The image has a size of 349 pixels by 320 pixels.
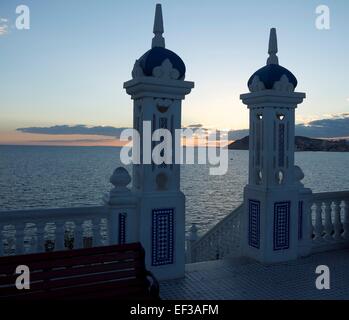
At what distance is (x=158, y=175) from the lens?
5.79 meters

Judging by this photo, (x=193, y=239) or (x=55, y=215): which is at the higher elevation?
(x=55, y=215)

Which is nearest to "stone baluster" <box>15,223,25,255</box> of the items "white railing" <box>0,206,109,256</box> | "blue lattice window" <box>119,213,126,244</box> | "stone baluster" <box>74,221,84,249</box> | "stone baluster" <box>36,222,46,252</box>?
"white railing" <box>0,206,109,256</box>

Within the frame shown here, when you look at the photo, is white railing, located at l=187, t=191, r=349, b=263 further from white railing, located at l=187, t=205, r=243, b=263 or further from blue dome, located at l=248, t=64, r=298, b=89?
blue dome, located at l=248, t=64, r=298, b=89

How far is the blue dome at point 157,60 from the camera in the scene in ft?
17.8

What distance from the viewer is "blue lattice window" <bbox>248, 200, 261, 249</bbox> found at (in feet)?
22.0

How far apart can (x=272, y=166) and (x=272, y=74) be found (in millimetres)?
1642

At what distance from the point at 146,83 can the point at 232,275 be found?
333 cm

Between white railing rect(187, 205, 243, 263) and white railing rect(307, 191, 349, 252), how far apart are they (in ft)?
4.73

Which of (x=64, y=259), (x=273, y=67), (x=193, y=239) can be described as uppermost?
(x=273, y=67)

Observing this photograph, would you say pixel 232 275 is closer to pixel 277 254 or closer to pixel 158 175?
pixel 277 254

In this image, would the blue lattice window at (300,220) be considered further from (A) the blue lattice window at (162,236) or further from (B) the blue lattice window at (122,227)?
(B) the blue lattice window at (122,227)
